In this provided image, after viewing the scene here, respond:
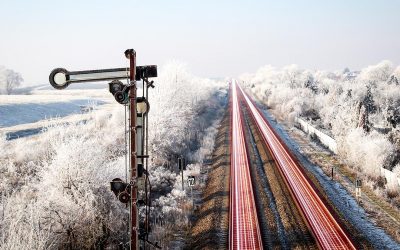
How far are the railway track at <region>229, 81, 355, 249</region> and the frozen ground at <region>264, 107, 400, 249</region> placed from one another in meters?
1.24

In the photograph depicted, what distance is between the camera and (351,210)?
2353cm

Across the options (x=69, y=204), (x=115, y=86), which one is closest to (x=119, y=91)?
(x=115, y=86)

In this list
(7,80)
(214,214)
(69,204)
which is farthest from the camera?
(7,80)

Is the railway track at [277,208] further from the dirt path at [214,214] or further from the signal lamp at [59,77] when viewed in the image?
the signal lamp at [59,77]

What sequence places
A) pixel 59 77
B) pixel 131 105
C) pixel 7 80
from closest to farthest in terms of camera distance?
1. pixel 131 105
2. pixel 59 77
3. pixel 7 80

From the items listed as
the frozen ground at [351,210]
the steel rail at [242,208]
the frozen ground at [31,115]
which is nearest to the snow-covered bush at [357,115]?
the frozen ground at [351,210]

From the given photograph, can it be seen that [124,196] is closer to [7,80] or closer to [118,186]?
[118,186]

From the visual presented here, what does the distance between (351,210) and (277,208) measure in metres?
4.77

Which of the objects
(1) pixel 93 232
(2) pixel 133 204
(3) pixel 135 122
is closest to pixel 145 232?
(2) pixel 133 204

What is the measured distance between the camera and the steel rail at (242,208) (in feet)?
62.4

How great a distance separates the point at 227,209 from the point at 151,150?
14.2m

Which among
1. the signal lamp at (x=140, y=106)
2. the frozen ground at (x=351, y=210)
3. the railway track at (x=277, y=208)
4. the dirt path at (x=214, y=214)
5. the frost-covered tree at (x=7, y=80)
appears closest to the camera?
the signal lamp at (x=140, y=106)

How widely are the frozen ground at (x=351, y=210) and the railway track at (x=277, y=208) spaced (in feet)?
4.07

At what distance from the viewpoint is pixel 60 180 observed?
17.0 meters
